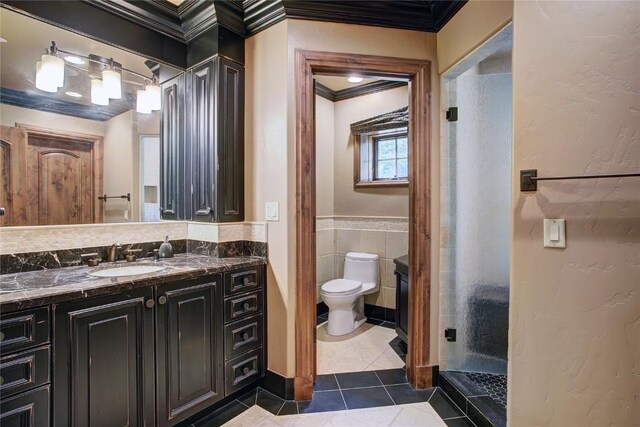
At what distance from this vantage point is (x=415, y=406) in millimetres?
1910

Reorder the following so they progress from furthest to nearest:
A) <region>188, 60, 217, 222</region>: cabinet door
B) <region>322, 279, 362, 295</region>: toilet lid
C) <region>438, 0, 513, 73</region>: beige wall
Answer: <region>322, 279, 362, 295</region>: toilet lid, <region>188, 60, 217, 222</region>: cabinet door, <region>438, 0, 513, 73</region>: beige wall

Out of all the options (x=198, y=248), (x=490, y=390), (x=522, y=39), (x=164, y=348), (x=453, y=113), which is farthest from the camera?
(x=198, y=248)

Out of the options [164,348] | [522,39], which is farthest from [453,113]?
[164,348]

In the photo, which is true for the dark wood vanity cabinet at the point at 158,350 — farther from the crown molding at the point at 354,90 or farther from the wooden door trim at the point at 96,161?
the crown molding at the point at 354,90

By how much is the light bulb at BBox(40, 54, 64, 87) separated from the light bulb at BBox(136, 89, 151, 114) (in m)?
0.43

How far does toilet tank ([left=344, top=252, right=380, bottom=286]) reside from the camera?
127 inches

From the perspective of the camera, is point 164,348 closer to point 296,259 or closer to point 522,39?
point 296,259

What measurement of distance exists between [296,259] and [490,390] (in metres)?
1.44

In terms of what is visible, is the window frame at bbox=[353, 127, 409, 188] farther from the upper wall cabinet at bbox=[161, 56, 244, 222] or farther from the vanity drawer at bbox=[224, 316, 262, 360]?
the vanity drawer at bbox=[224, 316, 262, 360]

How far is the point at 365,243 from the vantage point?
11.2 feet

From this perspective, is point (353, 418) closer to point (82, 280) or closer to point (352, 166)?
point (82, 280)

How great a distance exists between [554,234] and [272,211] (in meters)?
1.50

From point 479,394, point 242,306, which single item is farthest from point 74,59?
point 479,394

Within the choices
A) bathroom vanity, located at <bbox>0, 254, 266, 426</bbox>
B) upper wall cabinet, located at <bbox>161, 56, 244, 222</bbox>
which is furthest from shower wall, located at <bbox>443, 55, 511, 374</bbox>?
upper wall cabinet, located at <bbox>161, 56, 244, 222</bbox>
